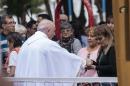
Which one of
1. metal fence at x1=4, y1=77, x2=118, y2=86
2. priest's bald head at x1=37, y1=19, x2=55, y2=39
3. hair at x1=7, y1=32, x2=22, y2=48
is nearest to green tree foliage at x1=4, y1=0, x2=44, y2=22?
hair at x1=7, y1=32, x2=22, y2=48

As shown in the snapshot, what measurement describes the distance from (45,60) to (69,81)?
2.98ft

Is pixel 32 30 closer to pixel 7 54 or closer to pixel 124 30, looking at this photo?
pixel 7 54

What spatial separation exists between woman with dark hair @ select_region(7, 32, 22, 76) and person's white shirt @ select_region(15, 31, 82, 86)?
1.09 feet

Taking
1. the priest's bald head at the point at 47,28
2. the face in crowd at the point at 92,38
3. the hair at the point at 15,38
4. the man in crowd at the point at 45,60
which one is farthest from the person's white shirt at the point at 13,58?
the face in crowd at the point at 92,38

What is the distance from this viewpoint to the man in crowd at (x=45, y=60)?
612cm

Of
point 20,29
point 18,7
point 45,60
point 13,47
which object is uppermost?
point 18,7

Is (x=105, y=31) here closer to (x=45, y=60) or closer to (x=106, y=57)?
(x=106, y=57)

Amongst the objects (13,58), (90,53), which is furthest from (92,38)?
(13,58)

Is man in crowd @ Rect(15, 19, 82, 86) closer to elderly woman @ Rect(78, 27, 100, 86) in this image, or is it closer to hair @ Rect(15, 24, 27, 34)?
elderly woman @ Rect(78, 27, 100, 86)

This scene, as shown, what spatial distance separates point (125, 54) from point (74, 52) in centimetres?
204

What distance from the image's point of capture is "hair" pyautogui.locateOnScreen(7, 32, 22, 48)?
7309 millimetres

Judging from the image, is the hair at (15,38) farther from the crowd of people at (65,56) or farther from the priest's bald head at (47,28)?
the priest's bald head at (47,28)

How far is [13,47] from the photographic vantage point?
729 centimetres

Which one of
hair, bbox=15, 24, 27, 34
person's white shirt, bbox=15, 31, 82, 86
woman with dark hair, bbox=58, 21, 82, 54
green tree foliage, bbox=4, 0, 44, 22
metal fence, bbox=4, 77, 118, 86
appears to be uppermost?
green tree foliage, bbox=4, 0, 44, 22
